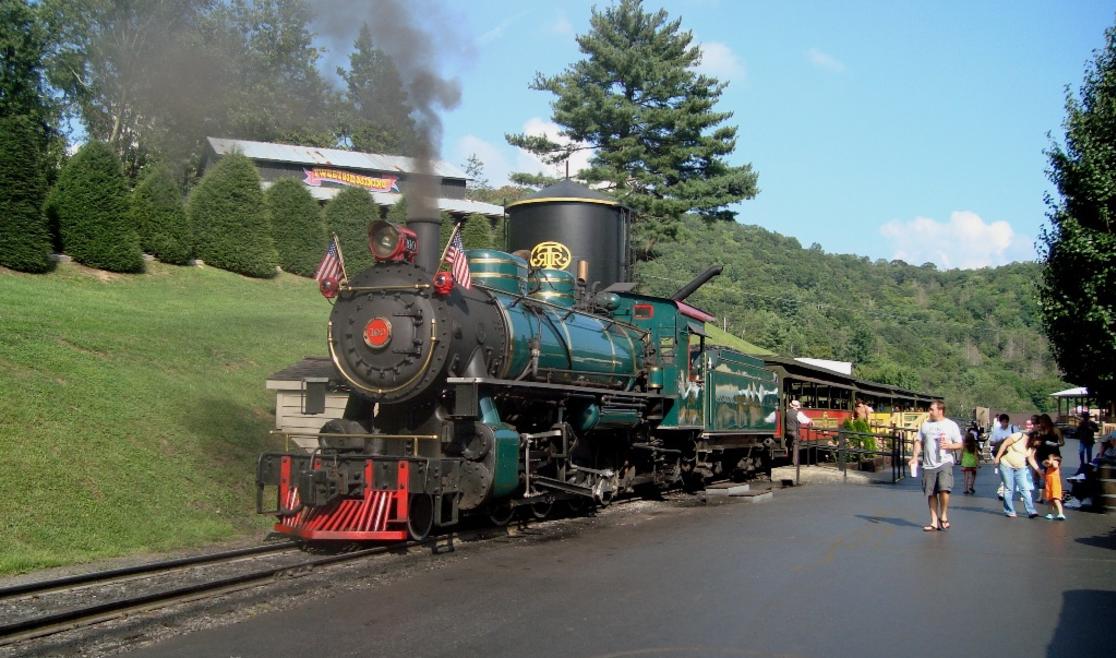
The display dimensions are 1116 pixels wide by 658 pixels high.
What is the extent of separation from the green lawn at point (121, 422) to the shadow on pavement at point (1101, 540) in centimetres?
1001

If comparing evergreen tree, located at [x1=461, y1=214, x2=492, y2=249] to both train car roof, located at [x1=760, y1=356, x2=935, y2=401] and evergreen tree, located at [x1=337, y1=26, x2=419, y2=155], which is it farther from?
evergreen tree, located at [x1=337, y1=26, x2=419, y2=155]

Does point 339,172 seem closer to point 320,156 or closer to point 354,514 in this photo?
point 320,156

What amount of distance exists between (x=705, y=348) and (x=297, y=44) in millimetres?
8359

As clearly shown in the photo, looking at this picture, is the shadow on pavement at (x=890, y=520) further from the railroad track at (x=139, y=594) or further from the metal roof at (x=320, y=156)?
the metal roof at (x=320, y=156)

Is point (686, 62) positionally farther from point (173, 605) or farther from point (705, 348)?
point (173, 605)

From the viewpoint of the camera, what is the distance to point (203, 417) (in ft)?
44.7

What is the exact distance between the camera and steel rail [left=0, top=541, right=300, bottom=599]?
714 cm

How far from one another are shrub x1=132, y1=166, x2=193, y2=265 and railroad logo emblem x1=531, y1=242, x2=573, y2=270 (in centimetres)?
1629

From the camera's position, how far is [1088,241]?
14.9m

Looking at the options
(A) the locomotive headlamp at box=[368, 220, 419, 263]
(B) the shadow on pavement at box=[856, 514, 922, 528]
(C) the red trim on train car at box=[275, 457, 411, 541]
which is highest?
(A) the locomotive headlamp at box=[368, 220, 419, 263]

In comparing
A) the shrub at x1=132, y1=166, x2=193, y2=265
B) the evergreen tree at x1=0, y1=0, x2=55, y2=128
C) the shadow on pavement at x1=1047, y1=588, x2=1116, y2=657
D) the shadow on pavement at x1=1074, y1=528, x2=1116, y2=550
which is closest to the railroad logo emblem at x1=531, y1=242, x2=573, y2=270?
the shadow on pavement at x1=1074, y1=528, x2=1116, y2=550

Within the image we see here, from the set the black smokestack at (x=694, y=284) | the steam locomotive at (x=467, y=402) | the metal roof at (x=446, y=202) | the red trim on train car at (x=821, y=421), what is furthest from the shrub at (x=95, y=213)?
the metal roof at (x=446, y=202)

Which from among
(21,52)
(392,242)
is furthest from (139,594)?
(21,52)

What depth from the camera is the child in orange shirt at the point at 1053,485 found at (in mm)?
13164
